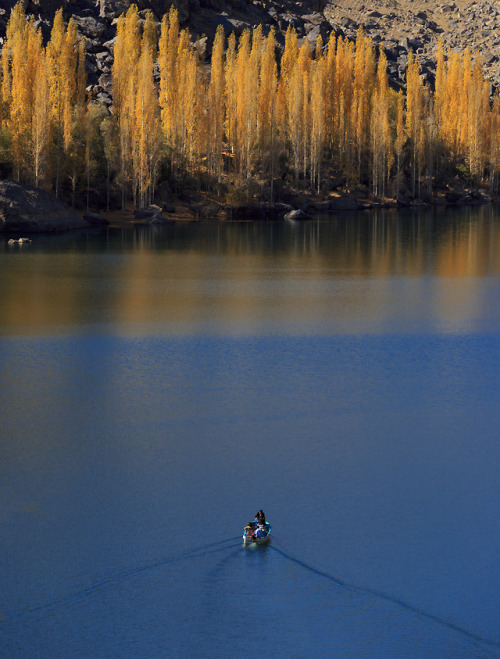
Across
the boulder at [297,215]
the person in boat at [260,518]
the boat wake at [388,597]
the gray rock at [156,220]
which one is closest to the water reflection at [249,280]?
the gray rock at [156,220]

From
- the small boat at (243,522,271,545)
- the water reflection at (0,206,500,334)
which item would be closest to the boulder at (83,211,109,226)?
the water reflection at (0,206,500,334)

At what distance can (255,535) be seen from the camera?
31.9 feet

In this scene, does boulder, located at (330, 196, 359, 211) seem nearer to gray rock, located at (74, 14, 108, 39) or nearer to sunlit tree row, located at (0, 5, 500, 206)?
sunlit tree row, located at (0, 5, 500, 206)

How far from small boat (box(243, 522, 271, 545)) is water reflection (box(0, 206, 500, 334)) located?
11358 millimetres

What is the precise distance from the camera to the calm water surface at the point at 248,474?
8.31 meters

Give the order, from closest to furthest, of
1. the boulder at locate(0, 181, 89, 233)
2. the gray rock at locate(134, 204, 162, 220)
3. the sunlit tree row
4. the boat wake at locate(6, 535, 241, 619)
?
1. the boat wake at locate(6, 535, 241, 619)
2. the boulder at locate(0, 181, 89, 233)
3. the gray rock at locate(134, 204, 162, 220)
4. the sunlit tree row

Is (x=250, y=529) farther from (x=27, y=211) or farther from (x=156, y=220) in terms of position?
(x=156, y=220)

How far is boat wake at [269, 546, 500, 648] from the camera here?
8062 millimetres

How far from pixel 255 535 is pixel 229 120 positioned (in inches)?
2419

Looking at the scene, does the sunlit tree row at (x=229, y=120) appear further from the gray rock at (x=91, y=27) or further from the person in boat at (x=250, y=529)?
the person in boat at (x=250, y=529)

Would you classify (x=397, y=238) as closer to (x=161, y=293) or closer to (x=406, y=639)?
(x=161, y=293)

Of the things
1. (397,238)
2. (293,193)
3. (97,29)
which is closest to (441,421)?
(397,238)

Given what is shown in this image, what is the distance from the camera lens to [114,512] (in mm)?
10602

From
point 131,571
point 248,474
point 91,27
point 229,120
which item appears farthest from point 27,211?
point 91,27
